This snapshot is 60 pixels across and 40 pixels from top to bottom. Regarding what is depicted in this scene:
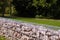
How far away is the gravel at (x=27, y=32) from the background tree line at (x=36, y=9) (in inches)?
586

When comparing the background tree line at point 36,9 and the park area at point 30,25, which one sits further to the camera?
the background tree line at point 36,9

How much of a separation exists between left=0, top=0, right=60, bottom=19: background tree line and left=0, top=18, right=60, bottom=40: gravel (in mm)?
14891

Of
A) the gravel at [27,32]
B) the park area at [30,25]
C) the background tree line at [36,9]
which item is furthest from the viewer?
the background tree line at [36,9]

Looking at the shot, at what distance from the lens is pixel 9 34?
1495cm

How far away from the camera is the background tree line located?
109 ft

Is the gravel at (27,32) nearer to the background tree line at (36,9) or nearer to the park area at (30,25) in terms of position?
the park area at (30,25)

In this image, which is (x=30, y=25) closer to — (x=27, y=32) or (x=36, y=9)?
(x=27, y=32)

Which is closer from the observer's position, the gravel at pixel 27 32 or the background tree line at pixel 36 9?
the gravel at pixel 27 32

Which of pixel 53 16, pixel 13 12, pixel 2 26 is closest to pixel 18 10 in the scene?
pixel 13 12

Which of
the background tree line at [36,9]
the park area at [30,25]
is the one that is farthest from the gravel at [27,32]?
the background tree line at [36,9]

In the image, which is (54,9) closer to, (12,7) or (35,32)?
(12,7)

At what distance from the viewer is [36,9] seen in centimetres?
3759

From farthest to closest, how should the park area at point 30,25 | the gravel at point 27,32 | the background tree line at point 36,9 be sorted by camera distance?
the background tree line at point 36,9 → the park area at point 30,25 → the gravel at point 27,32

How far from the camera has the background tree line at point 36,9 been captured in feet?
109
